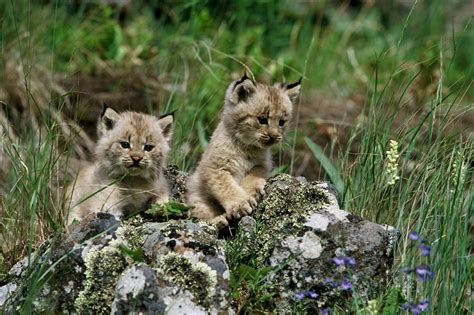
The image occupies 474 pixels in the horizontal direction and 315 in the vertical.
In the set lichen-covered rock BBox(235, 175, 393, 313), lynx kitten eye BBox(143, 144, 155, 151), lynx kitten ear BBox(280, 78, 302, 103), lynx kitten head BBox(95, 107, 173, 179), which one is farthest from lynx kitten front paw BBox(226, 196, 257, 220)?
lynx kitten ear BBox(280, 78, 302, 103)

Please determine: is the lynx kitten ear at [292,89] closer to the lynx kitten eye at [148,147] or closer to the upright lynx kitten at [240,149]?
the upright lynx kitten at [240,149]

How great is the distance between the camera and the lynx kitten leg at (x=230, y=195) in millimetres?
6113

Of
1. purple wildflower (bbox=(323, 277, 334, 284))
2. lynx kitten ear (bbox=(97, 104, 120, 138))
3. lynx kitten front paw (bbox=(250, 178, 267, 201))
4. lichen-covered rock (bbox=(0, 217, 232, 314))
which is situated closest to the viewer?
lichen-covered rock (bbox=(0, 217, 232, 314))

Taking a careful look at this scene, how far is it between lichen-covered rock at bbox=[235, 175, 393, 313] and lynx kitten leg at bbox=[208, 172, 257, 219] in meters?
0.24

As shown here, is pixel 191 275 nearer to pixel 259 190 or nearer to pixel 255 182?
pixel 259 190

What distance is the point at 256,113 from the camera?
687cm

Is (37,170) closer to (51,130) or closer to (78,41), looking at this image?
(51,130)

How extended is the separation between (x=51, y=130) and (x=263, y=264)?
1689 mm

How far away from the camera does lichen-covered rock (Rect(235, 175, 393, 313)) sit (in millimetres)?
5508

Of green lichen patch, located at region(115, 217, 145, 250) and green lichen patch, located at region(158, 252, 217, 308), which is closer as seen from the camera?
green lichen patch, located at region(158, 252, 217, 308)

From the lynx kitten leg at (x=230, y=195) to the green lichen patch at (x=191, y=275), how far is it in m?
0.91

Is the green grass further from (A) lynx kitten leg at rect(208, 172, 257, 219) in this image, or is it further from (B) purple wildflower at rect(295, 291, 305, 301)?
(A) lynx kitten leg at rect(208, 172, 257, 219)

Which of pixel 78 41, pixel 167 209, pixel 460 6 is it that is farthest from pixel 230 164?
pixel 460 6

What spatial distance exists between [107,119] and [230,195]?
107 centimetres
